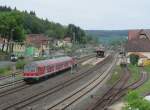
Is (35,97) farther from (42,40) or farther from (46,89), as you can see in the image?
(42,40)

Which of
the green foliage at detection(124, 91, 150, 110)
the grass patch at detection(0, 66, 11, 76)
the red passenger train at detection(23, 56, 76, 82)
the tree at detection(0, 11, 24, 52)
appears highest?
the tree at detection(0, 11, 24, 52)

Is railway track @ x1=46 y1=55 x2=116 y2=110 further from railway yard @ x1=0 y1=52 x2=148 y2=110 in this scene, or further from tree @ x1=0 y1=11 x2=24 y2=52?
tree @ x1=0 y1=11 x2=24 y2=52

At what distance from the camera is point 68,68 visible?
75.4 metres

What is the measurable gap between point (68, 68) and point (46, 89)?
29.0 m

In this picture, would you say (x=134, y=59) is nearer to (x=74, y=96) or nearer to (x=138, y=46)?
(x=138, y=46)

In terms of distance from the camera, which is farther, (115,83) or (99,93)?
(115,83)

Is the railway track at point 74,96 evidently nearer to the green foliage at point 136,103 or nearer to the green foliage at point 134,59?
the green foliage at point 136,103

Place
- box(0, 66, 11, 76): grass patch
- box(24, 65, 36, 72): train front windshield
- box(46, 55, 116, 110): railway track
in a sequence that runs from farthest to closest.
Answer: box(0, 66, 11, 76): grass patch < box(24, 65, 36, 72): train front windshield < box(46, 55, 116, 110): railway track

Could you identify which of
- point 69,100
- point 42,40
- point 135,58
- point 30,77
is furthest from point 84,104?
point 42,40

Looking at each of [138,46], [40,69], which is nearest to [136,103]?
[40,69]

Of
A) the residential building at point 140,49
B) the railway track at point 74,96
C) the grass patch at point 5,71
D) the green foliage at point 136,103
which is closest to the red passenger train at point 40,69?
the railway track at point 74,96

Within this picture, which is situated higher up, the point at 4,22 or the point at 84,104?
the point at 4,22

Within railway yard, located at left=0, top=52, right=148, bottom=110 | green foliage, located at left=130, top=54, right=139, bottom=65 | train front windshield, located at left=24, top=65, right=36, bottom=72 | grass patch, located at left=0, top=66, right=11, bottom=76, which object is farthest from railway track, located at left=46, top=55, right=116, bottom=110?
green foliage, located at left=130, top=54, right=139, bottom=65

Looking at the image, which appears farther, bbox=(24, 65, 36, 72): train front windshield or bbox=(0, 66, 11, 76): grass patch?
bbox=(0, 66, 11, 76): grass patch
